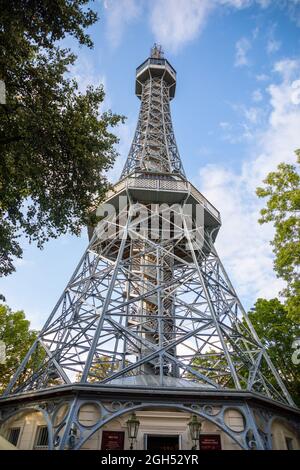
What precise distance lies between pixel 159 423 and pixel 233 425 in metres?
2.39

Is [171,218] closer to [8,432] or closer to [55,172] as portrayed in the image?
[55,172]

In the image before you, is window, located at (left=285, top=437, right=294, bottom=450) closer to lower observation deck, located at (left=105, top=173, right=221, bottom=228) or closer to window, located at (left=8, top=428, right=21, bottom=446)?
window, located at (left=8, top=428, right=21, bottom=446)

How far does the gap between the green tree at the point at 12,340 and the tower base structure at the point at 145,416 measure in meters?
12.7

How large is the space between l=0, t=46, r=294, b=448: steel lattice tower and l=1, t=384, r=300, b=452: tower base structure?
0.19 feet

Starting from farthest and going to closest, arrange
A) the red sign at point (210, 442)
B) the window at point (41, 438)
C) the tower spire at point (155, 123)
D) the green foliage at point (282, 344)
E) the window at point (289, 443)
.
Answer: the tower spire at point (155, 123) < the green foliage at point (282, 344) < the window at point (289, 443) < the window at point (41, 438) < the red sign at point (210, 442)

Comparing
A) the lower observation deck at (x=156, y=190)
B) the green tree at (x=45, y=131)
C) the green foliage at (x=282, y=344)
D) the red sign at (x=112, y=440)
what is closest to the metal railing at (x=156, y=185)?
the lower observation deck at (x=156, y=190)

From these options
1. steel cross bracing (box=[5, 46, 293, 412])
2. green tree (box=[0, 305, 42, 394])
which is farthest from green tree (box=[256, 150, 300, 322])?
green tree (box=[0, 305, 42, 394])

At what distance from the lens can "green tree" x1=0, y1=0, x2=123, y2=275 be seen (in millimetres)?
7492

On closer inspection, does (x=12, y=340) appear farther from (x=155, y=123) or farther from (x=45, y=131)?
(x=155, y=123)

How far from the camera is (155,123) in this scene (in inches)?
1064

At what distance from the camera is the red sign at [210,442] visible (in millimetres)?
8211

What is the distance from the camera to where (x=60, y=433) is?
7172 mm

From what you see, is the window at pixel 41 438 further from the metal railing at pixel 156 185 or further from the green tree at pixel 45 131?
the metal railing at pixel 156 185

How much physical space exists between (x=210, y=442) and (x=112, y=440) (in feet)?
8.85
